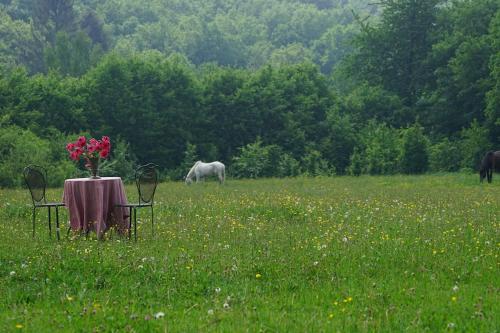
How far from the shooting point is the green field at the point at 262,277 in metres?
7.74

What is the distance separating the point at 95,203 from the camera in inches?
552

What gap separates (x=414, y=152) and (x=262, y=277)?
3619 cm

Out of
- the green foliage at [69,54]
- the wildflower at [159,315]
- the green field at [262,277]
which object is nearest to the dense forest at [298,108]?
the green foliage at [69,54]

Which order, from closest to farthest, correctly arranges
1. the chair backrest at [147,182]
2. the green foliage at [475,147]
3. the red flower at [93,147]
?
the chair backrest at [147,182] → the red flower at [93,147] → the green foliage at [475,147]

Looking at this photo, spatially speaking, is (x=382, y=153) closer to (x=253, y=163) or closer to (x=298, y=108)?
(x=253, y=163)

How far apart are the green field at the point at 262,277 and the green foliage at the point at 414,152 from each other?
28.3 meters

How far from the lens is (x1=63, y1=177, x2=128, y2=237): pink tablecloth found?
1390 cm

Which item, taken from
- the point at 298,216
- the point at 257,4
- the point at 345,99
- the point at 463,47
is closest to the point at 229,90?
the point at 345,99

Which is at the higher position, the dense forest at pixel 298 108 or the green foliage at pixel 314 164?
the dense forest at pixel 298 108

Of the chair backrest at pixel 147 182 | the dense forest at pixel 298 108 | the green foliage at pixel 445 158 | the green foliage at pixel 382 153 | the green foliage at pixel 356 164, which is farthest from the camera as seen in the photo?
the green foliage at pixel 356 164

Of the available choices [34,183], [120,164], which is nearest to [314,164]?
[120,164]

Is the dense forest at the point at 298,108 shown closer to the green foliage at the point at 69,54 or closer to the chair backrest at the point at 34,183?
the green foliage at the point at 69,54

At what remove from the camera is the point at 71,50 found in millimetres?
80938

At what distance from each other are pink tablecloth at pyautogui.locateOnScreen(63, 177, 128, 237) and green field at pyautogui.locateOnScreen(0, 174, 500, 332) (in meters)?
0.53
